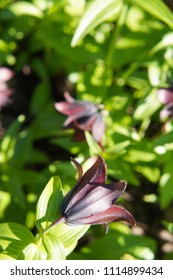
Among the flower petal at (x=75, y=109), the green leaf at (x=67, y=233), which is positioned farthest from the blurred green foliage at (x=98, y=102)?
the green leaf at (x=67, y=233)

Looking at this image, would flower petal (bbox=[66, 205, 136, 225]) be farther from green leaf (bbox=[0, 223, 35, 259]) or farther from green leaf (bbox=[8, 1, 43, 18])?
green leaf (bbox=[8, 1, 43, 18])

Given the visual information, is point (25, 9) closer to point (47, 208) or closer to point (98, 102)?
point (98, 102)

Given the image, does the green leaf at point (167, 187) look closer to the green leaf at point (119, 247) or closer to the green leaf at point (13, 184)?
the green leaf at point (119, 247)

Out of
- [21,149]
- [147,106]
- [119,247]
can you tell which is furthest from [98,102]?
[119,247]

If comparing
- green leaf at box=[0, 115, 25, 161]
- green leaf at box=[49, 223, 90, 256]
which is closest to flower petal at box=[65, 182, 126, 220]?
green leaf at box=[49, 223, 90, 256]

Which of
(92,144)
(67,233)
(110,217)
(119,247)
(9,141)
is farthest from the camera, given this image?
(9,141)
